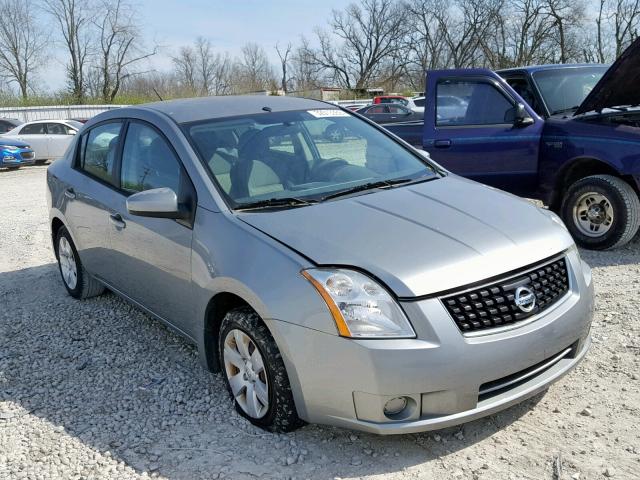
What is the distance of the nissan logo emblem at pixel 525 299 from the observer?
2.73 m

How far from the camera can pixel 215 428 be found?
321 centimetres

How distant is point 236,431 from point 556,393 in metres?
1.71

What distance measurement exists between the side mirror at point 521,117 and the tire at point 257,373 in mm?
4321

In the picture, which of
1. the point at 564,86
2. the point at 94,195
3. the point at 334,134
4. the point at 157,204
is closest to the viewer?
the point at 157,204

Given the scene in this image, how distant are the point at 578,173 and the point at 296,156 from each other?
365 centimetres

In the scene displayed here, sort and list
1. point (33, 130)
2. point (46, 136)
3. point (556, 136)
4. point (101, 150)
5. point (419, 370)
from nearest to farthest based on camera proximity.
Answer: point (419, 370)
point (101, 150)
point (556, 136)
point (46, 136)
point (33, 130)

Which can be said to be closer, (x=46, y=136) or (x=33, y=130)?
(x=46, y=136)

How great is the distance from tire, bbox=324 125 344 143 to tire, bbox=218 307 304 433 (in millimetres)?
1576

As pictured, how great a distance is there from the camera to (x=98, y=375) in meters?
3.94

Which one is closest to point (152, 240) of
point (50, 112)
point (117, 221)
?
point (117, 221)

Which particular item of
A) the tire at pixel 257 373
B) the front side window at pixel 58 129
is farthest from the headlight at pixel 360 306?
the front side window at pixel 58 129

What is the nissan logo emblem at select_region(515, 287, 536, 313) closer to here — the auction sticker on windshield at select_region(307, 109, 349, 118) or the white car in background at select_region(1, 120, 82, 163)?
the auction sticker on windshield at select_region(307, 109, 349, 118)

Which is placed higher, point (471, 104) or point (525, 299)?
point (471, 104)

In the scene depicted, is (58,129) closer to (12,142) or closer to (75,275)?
(12,142)
